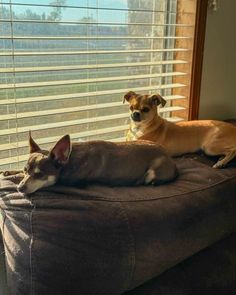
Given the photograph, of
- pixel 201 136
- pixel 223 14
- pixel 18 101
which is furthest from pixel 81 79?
pixel 223 14

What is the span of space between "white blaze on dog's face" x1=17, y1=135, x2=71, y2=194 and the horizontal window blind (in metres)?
0.34

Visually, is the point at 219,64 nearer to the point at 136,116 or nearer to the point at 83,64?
the point at 136,116

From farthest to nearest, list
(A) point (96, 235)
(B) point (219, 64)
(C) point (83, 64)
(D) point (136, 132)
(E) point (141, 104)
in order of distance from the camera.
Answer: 1. (B) point (219, 64)
2. (D) point (136, 132)
3. (E) point (141, 104)
4. (C) point (83, 64)
5. (A) point (96, 235)

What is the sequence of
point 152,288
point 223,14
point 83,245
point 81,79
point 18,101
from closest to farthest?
point 83,245, point 152,288, point 18,101, point 81,79, point 223,14

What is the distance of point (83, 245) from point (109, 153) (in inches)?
17.0

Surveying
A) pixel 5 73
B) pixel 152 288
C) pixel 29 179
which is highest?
pixel 5 73

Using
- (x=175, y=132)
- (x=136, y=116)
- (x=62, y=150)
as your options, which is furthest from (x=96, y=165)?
(x=175, y=132)

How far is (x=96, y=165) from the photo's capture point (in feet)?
4.78

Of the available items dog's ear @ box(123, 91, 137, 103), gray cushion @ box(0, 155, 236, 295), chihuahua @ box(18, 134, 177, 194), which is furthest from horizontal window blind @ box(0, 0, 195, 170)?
gray cushion @ box(0, 155, 236, 295)

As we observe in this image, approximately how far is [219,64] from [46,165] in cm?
144

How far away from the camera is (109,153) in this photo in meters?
1.49

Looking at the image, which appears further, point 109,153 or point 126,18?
point 126,18

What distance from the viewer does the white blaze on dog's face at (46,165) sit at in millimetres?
1271

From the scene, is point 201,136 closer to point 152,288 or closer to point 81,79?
point 81,79
